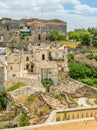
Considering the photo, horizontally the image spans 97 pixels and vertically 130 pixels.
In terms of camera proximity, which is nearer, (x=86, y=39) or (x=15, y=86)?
(x=15, y=86)

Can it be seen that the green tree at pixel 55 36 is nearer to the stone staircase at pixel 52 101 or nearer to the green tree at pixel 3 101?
the green tree at pixel 3 101

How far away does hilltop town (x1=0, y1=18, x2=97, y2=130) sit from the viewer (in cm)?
922

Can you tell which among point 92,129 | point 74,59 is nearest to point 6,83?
point 74,59

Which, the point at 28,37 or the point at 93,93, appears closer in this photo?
the point at 93,93

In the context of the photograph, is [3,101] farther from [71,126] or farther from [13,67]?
[71,126]

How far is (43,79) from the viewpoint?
31562mm

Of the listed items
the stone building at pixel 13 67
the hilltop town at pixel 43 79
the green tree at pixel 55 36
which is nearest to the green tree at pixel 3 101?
the hilltop town at pixel 43 79

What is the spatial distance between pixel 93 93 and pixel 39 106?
6300mm

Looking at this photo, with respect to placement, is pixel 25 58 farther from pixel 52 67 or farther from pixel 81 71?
pixel 81 71

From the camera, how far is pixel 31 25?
164 ft

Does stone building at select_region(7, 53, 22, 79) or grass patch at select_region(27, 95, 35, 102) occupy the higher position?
stone building at select_region(7, 53, 22, 79)

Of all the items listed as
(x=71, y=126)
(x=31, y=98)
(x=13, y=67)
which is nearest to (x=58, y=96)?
(x=31, y=98)

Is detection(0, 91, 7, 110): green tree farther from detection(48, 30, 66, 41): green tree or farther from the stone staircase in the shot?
detection(48, 30, 66, 41): green tree

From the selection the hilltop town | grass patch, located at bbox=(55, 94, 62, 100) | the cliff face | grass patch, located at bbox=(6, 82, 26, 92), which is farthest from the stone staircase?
the cliff face
